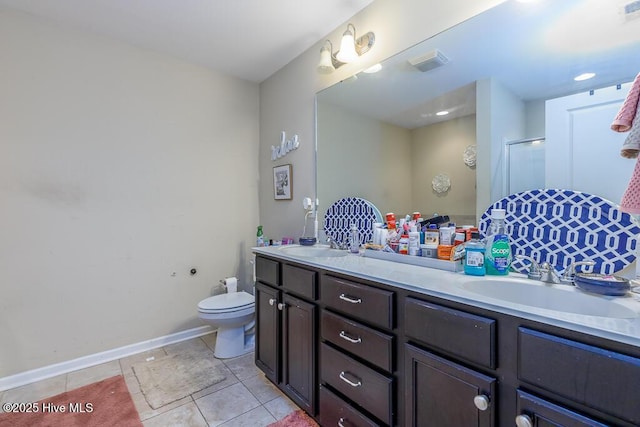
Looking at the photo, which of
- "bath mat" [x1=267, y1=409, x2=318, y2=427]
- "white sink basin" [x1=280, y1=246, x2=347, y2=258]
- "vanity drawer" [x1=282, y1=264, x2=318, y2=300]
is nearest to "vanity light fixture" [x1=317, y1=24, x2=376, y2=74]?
"white sink basin" [x1=280, y1=246, x2=347, y2=258]

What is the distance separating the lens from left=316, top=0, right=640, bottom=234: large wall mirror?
1.05 m

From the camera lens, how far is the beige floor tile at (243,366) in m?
1.99

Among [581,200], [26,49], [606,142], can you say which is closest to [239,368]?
[581,200]

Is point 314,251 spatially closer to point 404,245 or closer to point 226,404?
point 404,245

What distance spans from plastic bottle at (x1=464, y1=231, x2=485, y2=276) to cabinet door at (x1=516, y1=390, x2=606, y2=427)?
459 millimetres

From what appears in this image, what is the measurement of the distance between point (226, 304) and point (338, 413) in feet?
3.88

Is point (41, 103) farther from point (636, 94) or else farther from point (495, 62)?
point (636, 94)

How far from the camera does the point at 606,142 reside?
104cm

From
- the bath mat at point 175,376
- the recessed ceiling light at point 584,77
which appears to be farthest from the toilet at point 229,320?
Result: the recessed ceiling light at point 584,77

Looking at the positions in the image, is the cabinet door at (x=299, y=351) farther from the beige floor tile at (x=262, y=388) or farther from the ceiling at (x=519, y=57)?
the ceiling at (x=519, y=57)

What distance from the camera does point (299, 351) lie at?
5.11ft

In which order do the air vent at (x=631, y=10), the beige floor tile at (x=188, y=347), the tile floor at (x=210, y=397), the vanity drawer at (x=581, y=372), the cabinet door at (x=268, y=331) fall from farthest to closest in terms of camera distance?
the beige floor tile at (x=188, y=347) → the cabinet door at (x=268, y=331) → the tile floor at (x=210, y=397) → the air vent at (x=631, y=10) → the vanity drawer at (x=581, y=372)

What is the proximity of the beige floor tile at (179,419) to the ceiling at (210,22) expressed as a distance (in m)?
2.37

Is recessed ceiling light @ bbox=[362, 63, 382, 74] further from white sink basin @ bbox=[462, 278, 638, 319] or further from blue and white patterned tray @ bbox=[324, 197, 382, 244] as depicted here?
white sink basin @ bbox=[462, 278, 638, 319]
